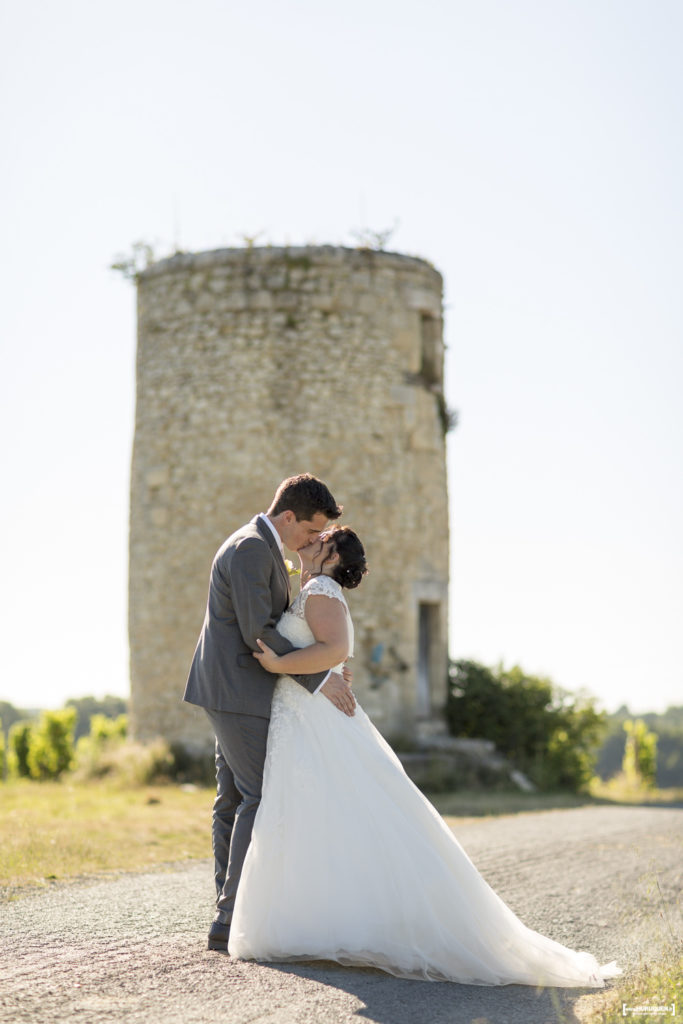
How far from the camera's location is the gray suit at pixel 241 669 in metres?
4.93

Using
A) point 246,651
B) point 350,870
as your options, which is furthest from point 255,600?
point 350,870

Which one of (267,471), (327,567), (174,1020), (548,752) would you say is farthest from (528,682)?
(174,1020)

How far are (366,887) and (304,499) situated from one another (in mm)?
1648

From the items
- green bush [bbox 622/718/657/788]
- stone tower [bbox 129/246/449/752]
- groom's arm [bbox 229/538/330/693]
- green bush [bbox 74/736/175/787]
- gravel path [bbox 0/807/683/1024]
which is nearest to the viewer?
gravel path [bbox 0/807/683/1024]

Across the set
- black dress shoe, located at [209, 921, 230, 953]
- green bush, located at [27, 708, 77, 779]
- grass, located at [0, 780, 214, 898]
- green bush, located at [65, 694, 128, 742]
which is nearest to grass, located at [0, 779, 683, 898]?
grass, located at [0, 780, 214, 898]

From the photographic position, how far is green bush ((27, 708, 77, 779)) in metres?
18.6

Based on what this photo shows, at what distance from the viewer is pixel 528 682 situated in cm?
1591

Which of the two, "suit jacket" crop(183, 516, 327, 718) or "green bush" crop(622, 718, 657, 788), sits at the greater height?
"suit jacket" crop(183, 516, 327, 718)

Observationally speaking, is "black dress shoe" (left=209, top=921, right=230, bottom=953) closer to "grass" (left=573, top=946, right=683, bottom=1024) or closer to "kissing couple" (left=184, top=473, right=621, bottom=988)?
"kissing couple" (left=184, top=473, right=621, bottom=988)

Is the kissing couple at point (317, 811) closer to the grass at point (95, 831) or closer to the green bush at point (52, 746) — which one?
the grass at point (95, 831)

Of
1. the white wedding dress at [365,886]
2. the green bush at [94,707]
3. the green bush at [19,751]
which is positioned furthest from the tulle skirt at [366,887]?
the green bush at [94,707]

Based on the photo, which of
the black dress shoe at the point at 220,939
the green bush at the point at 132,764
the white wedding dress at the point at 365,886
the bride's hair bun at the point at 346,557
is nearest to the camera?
the white wedding dress at the point at 365,886

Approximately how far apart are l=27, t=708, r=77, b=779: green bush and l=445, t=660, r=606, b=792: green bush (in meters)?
6.82

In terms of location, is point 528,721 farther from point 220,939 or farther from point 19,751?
point 220,939
